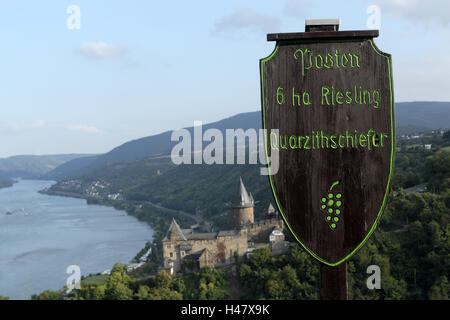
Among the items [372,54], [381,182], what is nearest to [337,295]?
[381,182]

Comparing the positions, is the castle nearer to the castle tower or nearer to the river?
the castle tower

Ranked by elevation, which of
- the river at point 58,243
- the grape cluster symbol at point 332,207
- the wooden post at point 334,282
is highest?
the grape cluster symbol at point 332,207

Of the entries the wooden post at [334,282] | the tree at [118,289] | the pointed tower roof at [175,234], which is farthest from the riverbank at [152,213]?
the wooden post at [334,282]

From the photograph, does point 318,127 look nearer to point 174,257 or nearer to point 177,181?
point 174,257

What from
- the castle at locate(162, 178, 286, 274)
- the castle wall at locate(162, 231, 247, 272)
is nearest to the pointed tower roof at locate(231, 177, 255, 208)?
the castle at locate(162, 178, 286, 274)

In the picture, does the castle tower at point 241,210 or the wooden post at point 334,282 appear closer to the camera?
the wooden post at point 334,282

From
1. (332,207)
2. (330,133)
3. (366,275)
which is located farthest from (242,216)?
(330,133)

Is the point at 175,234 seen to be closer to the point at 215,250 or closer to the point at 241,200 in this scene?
the point at 215,250

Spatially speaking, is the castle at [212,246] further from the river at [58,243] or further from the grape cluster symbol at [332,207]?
the grape cluster symbol at [332,207]
